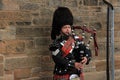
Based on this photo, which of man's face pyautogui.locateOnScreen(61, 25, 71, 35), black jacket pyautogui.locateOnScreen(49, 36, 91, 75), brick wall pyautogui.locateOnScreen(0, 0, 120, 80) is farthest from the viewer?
brick wall pyautogui.locateOnScreen(0, 0, 120, 80)

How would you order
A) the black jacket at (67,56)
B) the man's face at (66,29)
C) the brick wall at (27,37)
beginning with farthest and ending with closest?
the brick wall at (27,37)
the man's face at (66,29)
the black jacket at (67,56)

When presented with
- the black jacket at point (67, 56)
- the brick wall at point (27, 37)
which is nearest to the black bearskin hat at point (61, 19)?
the black jacket at point (67, 56)

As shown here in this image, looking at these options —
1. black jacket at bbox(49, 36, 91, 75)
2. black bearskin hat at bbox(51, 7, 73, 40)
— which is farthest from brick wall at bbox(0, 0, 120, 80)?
black jacket at bbox(49, 36, 91, 75)

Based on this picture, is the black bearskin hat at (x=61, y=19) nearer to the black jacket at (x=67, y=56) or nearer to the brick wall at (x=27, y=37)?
the black jacket at (x=67, y=56)

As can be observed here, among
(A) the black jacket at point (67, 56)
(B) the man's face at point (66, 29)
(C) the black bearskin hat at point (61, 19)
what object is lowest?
(A) the black jacket at point (67, 56)

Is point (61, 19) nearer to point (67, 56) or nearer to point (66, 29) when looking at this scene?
point (66, 29)

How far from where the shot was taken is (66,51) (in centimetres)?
573

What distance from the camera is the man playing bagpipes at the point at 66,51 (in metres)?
5.66

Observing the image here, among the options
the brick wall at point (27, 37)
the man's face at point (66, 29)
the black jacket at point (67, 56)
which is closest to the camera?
the black jacket at point (67, 56)

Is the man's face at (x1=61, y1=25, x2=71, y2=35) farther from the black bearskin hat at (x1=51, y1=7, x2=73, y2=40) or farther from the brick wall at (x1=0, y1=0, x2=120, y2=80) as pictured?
the brick wall at (x1=0, y1=0, x2=120, y2=80)

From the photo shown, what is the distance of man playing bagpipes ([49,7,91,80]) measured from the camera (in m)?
5.66

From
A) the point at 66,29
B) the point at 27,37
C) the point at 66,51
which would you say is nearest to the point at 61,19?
the point at 66,29

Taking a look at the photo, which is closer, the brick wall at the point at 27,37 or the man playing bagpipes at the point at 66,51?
the man playing bagpipes at the point at 66,51

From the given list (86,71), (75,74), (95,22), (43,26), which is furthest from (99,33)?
(75,74)
